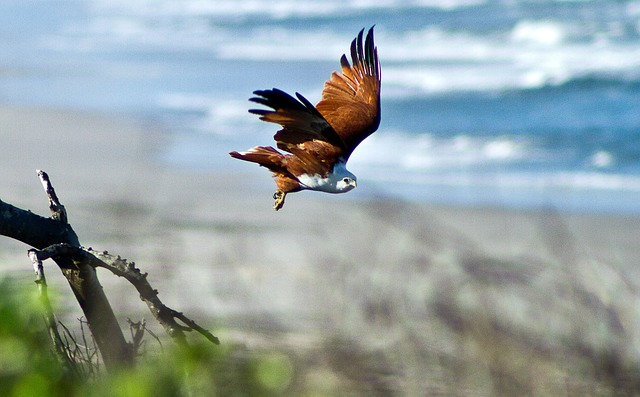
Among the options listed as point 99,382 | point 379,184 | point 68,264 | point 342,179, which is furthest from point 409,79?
point 99,382

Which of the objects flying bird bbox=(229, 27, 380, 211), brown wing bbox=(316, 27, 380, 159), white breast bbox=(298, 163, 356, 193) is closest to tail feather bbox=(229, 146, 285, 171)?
flying bird bbox=(229, 27, 380, 211)

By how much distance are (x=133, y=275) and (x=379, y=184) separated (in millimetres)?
9689

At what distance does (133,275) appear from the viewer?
2295mm

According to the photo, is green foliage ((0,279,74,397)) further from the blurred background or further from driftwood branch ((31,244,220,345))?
driftwood branch ((31,244,220,345))

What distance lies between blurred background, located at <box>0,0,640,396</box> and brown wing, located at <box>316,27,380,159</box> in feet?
1.93

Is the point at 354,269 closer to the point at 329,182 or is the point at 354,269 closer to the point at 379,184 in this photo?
the point at 329,182

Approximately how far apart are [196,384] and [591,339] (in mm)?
1993

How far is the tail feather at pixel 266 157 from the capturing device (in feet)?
7.56

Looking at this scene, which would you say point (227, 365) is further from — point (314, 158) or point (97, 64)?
point (97, 64)

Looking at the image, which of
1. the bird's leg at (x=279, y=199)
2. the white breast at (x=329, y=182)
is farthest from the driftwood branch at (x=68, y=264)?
the white breast at (x=329, y=182)

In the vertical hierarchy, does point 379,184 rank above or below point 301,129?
below

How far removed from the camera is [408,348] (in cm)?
312

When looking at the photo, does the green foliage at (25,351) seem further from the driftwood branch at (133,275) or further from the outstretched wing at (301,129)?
the outstretched wing at (301,129)

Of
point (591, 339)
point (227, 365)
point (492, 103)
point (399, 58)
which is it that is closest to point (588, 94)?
point (492, 103)
